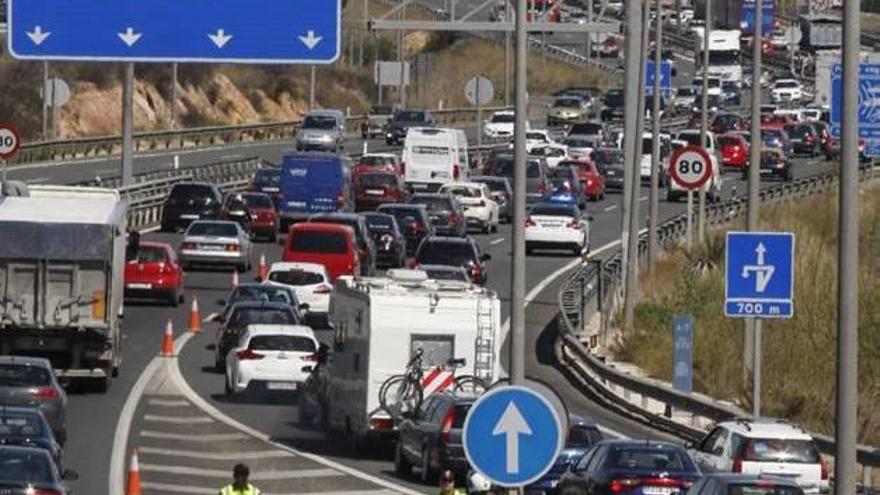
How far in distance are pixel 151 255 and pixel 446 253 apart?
759cm

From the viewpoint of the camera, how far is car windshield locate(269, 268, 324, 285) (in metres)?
54.1

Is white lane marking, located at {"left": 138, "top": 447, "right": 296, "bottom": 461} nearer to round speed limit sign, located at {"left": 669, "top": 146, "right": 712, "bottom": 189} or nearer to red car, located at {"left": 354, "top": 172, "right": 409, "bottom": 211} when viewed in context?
round speed limit sign, located at {"left": 669, "top": 146, "right": 712, "bottom": 189}

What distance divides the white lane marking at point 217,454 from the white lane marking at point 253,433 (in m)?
0.37

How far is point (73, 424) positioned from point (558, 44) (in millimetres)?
119257

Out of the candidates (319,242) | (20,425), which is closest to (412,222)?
(319,242)

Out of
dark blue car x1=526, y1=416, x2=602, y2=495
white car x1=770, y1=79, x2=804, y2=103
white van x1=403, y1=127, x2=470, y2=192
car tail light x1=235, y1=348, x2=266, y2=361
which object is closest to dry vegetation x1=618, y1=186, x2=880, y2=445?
dark blue car x1=526, y1=416, x2=602, y2=495

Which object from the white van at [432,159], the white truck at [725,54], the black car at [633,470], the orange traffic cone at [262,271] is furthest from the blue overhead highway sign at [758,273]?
the white truck at [725,54]

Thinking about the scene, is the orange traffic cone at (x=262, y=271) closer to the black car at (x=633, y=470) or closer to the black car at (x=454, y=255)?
the black car at (x=454, y=255)

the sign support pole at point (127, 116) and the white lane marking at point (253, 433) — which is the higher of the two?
the sign support pole at point (127, 116)

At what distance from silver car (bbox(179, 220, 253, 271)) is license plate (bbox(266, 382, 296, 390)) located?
18.4 metres

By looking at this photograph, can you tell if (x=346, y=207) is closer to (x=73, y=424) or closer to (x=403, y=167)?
(x=403, y=167)

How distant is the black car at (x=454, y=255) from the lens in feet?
189

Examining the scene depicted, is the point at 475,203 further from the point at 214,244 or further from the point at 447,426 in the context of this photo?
the point at 447,426

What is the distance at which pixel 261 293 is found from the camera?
165 feet
